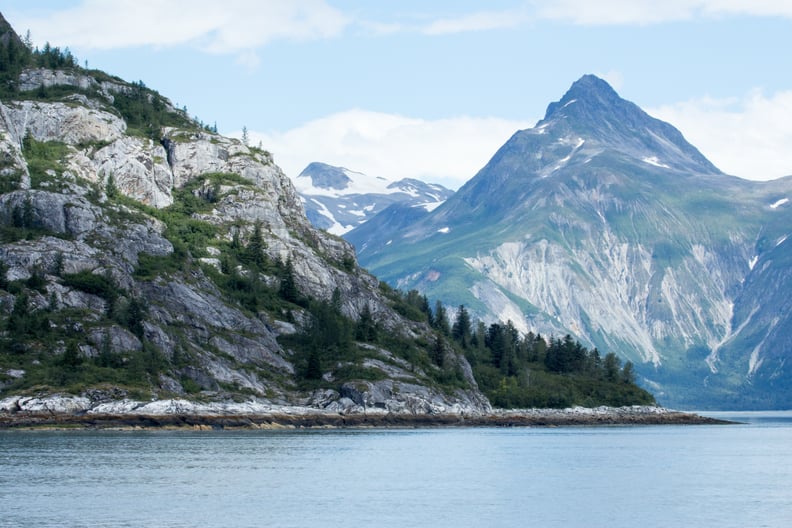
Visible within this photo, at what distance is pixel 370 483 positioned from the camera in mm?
105312

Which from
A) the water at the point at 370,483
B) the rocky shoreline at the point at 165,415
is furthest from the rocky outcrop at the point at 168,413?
the water at the point at 370,483

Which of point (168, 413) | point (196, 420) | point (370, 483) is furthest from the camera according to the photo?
point (196, 420)

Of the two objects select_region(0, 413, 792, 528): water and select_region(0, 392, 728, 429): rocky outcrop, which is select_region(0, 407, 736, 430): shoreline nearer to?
select_region(0, 392, 728, 429): rocky outcrop

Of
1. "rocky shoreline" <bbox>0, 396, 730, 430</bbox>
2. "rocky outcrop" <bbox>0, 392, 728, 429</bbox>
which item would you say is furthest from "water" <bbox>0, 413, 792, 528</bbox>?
"rocky outcrop" <bbox>0, 392, 728, 429</bbox>

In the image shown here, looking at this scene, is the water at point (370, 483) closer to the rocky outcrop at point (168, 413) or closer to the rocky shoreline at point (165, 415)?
the rocky shoreline at point (165, 415)

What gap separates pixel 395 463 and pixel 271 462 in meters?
14.0

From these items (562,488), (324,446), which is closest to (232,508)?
(562,488)

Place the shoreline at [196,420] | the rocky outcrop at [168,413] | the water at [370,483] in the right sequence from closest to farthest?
the water at [370,483], the shoreline at [196,420], the rocky outcrop at [168,413]

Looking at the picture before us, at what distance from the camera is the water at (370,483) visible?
82.7 m

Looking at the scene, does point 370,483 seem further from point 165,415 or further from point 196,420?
point 196,420

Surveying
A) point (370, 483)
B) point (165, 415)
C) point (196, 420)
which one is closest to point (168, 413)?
point (165, 415)

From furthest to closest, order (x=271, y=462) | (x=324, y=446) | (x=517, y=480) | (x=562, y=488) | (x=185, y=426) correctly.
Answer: (x=185, y=426) < (x=324, y=446) < (x=271, y=462) < (x=517, y=480) < (x=562, y=488)

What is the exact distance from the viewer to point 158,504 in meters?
86.6

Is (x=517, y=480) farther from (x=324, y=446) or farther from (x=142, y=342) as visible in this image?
(x=142, y=342)
